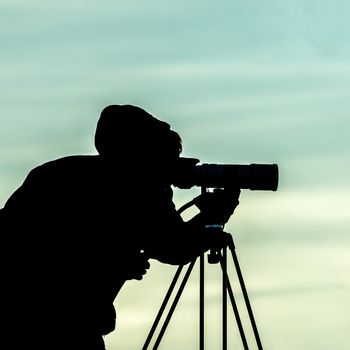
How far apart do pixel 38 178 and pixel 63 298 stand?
1202mm

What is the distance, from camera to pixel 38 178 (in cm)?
966

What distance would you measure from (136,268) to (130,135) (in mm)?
1352

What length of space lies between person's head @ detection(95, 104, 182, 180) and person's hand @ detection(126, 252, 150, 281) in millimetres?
1001

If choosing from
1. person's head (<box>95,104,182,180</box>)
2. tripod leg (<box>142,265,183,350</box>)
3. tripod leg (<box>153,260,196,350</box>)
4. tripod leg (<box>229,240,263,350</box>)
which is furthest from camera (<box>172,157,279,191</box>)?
tripod leg (<box>142,265,183,350</box>)

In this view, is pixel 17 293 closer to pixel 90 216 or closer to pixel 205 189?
pixel 90 216

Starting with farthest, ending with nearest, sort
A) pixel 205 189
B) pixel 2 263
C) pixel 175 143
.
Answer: pixel 205 189 → pixel 175 143 → pixel 2 263

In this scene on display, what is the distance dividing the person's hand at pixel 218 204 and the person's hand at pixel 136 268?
0.96 meters

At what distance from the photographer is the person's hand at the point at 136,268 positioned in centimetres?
984

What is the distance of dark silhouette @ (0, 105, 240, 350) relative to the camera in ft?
31.4

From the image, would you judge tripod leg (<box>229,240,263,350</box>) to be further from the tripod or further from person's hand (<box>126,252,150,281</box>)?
person's hand (<box>126,252,150,281</box>)

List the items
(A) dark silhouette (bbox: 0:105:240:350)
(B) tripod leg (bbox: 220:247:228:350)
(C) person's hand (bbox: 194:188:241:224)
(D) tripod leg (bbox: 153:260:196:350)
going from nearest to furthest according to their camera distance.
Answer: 1. (A) dark silhouette (bbox: 0:105:240:350)
2. (B) tripod leg (bbox: 220:247:228:350)
3. (C) person's hand (bbox: 194:188:241:224)
4. (D) tripod leg (bbox: 153:260:196:350)

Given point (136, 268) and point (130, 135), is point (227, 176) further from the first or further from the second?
point (136, 268)

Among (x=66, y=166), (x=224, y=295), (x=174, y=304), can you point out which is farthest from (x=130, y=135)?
(x=174, y=304)

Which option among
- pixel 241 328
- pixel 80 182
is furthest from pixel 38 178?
pixel 241 328
